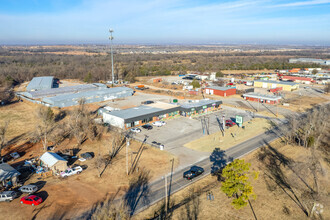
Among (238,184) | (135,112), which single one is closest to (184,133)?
(135,112)

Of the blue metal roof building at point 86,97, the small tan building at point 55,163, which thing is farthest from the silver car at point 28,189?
the blue metal roof building at point 86,97

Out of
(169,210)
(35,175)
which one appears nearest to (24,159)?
(35,175)

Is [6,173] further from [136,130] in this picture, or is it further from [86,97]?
[86,97]

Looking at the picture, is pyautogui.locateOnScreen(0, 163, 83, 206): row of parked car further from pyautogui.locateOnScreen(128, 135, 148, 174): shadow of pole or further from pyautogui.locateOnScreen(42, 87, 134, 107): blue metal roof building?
pyautogui.locateOnScreen(42, 87, 134, 107): blue metal roof building

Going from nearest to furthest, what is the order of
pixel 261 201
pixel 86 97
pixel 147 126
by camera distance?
1. pixel 261 201
2. pixel 147 126
3. pixel 86 97

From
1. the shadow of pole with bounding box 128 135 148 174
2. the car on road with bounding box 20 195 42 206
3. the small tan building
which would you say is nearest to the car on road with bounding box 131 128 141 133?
the shadow of pole with bounding box 128 135 148 174

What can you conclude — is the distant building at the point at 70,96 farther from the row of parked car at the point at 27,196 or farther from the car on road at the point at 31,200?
the car on road at the point at 31,200
